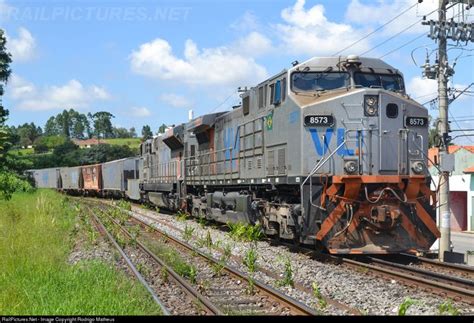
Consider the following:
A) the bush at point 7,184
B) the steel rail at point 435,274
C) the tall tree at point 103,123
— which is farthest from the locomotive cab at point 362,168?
the tall tree at point 103,123

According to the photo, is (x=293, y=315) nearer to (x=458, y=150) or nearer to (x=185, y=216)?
(x=185, y=216)

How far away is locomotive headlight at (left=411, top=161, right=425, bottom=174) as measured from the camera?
11.6 meters

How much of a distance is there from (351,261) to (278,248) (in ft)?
9.24

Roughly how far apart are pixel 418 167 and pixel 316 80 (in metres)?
2.91

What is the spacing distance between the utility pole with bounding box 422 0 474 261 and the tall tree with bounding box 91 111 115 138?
16423 centimetres

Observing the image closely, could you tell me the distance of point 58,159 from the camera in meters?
97.6

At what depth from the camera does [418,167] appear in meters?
11.6

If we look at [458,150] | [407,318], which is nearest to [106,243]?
[407,318]

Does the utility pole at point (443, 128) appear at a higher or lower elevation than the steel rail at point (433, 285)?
higher

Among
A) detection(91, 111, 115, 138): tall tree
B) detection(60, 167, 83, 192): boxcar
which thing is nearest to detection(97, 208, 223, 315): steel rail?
detection(60, 167, 83, 192): boxcar

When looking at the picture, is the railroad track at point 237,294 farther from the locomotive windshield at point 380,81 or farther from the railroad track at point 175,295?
the locomotive windshield at point 380,81

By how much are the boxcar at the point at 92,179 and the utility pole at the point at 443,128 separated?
37894mm

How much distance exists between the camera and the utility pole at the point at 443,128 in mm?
14359

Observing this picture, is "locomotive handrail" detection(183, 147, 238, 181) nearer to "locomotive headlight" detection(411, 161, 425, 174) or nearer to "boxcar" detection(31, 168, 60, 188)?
"locomotive headlight" detection(411, 161, 425, 174)
